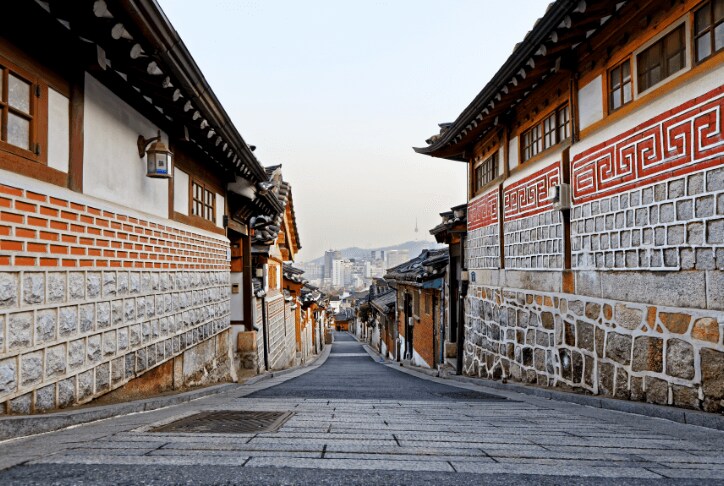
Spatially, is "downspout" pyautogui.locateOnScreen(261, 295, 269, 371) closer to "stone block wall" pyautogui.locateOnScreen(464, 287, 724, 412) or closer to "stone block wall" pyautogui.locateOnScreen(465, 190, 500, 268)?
"stone block wall" pyautogui.locateOnScreen(465, 190, 500, 268)

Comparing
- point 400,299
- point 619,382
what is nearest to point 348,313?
point 400,299

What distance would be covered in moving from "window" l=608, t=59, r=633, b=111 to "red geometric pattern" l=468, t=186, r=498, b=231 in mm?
5079

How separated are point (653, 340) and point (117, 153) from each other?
7.38m

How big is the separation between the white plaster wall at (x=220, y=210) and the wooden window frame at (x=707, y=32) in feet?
32.0

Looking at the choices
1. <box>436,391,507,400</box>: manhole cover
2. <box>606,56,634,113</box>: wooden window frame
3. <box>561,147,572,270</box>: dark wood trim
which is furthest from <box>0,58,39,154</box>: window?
<box>561,147,572,270</box>: dark wood trim

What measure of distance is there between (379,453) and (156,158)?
5.51 meters

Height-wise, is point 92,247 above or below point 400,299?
above

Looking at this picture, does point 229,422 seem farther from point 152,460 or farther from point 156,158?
point 156,158

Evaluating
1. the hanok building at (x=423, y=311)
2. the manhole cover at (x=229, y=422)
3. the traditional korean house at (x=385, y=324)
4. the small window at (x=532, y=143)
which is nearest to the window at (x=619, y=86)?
the small window at (x=532, y=143)

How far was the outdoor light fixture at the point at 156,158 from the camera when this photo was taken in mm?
7227

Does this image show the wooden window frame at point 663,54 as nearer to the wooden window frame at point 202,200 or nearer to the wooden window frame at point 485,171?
the wooden window frame at point 485,171

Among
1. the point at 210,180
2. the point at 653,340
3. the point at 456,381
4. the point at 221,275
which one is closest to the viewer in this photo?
the point at 653,340

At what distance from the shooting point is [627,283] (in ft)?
→ 22.5

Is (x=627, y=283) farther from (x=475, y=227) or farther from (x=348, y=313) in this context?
(x=348, y=313)
